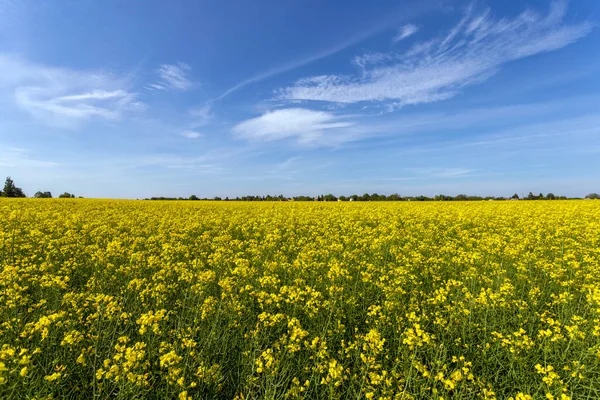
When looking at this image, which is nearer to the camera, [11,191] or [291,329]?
[291,329]

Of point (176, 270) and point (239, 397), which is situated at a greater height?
point (176, 270)

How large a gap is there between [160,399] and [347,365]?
7.96 ft

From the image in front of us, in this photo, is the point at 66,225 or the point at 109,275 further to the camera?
the point at 66,225

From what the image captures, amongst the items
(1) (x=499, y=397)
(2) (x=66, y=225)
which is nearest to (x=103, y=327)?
(1) (x=499, y=397)

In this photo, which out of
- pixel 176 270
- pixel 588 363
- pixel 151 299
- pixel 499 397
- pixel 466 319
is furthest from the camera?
pixel 176 270

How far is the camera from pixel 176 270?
20.2 ft

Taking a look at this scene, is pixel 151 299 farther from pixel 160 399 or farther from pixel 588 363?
pixel 588 363

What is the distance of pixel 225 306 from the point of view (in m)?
4.91

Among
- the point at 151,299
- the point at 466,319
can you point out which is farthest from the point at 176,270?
the point at 466,319

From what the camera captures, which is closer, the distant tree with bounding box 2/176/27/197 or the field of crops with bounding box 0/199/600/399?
the field of crops with bounding box 0/199/600/399

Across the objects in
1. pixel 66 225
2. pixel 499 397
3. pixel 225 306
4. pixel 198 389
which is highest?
pixel 66 225

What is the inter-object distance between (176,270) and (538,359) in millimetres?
6442

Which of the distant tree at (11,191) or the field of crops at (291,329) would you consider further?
the distant tree at (11,191)

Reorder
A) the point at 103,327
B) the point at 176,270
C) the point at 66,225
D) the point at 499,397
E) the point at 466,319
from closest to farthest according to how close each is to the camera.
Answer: the point at 499,397
the point at 103,327
the point at 466,319
the point at 176,270
the point at 66,225
